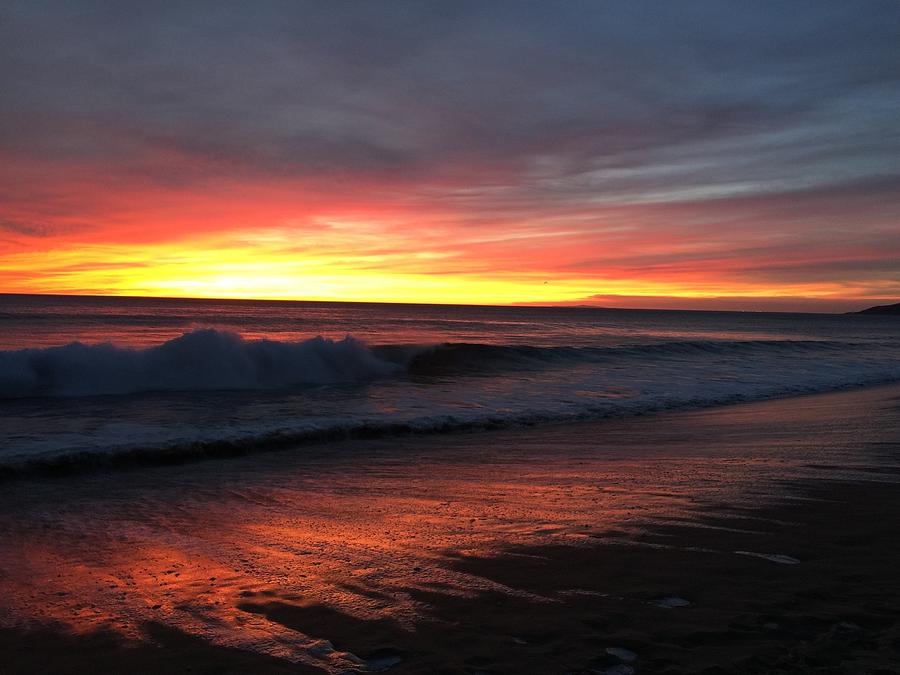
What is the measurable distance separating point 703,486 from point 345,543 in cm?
337

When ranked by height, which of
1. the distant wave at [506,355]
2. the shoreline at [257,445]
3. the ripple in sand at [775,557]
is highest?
the distant wave at [506,355]

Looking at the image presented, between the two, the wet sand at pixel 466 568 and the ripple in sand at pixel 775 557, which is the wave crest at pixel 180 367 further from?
the ripple in sand at pixel 775 557

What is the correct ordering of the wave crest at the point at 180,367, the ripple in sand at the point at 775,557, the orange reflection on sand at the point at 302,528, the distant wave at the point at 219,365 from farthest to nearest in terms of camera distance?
1. the distant wave at the point at 219,365
2. the wave crest at the point at 180,367
3. the ripple in sand at the point at 775,557
4. the orange reflection on sand at the point at 302,528

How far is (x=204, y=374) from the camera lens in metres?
16.7

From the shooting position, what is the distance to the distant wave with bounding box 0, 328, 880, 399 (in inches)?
601

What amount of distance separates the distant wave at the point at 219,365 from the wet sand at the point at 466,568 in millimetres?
9146

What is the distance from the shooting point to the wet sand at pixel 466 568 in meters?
2.83

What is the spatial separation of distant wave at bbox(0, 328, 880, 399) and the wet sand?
915 cm

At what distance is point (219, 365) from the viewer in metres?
17.3

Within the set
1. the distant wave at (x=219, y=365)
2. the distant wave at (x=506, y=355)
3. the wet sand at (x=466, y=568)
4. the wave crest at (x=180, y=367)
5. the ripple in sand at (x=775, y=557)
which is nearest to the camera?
the wet sand at (x=466, y=568)

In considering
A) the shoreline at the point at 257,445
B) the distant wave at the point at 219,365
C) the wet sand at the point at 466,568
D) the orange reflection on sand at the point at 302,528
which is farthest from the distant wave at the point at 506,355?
the wet sand at the point at 466,568

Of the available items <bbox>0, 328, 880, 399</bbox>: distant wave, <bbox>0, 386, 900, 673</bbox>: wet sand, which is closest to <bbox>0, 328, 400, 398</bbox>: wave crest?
<bbox>0, 328, 880, 399</bbox>: distant wave

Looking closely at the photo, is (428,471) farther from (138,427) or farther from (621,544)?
(138,427)

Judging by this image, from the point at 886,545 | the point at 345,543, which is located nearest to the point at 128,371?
the point at 345,543
